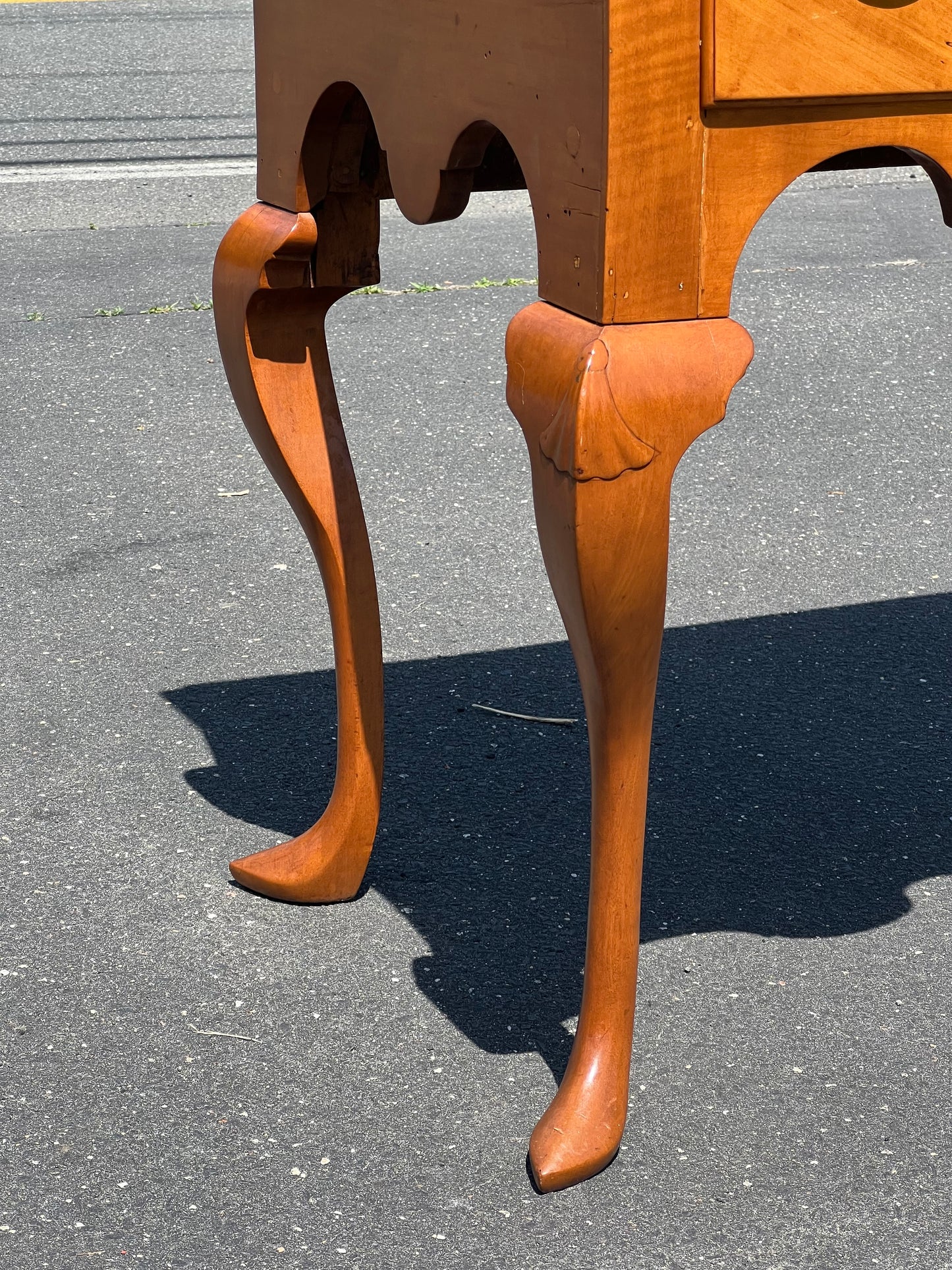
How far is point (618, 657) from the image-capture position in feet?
3.88

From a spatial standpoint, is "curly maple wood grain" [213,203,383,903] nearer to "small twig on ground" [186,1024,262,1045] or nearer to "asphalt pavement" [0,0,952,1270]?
"asphalt pavement" [0,0,952,1270]

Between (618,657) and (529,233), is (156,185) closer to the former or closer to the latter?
(529,233)

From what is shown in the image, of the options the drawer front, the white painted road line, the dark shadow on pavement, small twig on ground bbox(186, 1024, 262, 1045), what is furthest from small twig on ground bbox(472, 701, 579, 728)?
the white painted road line

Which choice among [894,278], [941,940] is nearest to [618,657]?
[941,940]

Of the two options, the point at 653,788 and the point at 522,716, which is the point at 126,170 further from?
the point at 653,788

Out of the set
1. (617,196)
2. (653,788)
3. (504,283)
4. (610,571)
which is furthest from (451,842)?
(504,283)

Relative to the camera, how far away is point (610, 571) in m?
1.13

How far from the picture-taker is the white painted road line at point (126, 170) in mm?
5328

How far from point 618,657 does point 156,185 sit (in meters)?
4.56

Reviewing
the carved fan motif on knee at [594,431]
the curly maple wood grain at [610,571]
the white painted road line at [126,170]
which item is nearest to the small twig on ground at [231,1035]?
the curly maple wood grain at [610,571]

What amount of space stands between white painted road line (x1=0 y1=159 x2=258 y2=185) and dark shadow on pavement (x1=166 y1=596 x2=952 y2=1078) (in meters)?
3.59

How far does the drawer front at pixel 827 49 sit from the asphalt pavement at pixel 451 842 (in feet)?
2.95

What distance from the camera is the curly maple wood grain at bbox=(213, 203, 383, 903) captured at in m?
1.56

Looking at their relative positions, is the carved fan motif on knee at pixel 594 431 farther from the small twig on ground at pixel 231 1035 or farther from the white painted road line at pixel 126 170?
the white painted road line at pixel 126 170
